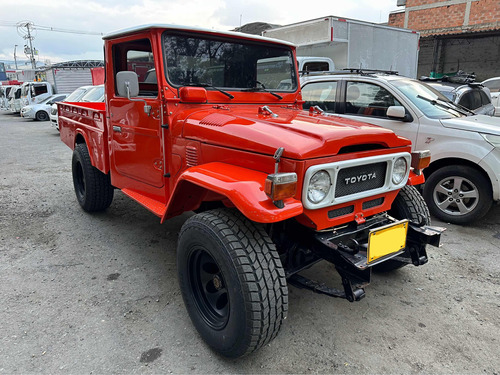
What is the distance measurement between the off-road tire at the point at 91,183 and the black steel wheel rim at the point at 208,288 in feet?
8.30

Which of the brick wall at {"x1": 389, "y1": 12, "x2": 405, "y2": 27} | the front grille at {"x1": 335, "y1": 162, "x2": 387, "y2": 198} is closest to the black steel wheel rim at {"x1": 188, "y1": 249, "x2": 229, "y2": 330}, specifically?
the front grille at {"x1": 335, "y1": 162, "x2": 387, "y2": 198}

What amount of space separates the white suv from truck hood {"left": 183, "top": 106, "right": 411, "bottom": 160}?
2257 millimetres

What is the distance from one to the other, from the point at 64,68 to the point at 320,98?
74.3 ft

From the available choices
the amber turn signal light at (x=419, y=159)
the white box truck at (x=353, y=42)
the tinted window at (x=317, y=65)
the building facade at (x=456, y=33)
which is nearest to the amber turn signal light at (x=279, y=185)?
the amber turn signal light at (x=419, y=159)

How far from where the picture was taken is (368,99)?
5.25 meters

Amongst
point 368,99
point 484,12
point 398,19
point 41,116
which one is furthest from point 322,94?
point 41,116

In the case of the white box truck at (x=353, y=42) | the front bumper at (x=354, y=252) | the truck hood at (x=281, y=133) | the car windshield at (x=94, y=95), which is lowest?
the front bumper at (x=354, y=252)

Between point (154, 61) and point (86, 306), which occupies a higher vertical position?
point (154, 61)

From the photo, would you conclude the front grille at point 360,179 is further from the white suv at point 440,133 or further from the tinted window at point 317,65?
the tinted window at point 317,65

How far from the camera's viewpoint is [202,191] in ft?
9.14

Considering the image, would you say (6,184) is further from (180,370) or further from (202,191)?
(180,370)

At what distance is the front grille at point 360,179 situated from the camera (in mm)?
2334

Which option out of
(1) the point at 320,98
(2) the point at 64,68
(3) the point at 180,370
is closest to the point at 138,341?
(3) the point at 180,370

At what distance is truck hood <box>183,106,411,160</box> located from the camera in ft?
7.18
